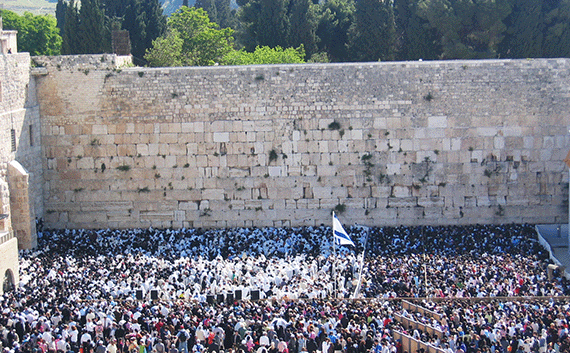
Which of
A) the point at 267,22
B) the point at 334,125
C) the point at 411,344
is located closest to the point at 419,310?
the point at 411,344

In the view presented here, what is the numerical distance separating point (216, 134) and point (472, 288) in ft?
33.1

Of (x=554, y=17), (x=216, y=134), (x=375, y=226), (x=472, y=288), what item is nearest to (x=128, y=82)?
(x=216, y=134)

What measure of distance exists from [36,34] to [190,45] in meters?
19.4

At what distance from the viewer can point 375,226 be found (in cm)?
2950

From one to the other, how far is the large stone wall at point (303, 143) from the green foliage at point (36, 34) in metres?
26.6

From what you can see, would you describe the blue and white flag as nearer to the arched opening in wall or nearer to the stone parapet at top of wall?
the arched opening in wall

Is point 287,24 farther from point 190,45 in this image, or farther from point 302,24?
point 190,45

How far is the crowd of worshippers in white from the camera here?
63.1ft

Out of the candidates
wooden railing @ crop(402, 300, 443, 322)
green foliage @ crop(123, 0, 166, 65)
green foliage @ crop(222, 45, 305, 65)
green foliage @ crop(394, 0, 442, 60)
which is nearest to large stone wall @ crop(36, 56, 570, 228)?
wooden railing @ crop(402, 300, 443, 322)

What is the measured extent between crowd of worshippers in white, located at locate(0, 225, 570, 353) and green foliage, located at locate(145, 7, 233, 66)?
9519 mm

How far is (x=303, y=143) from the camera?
2927 cm

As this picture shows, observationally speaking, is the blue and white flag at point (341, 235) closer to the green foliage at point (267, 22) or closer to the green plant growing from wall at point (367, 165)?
the green plant growing from wall at point (367, 165)

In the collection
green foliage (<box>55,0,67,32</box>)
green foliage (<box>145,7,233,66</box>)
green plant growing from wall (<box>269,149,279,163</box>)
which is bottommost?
green plant growing from wall (<box>269,149,279,163</box>)

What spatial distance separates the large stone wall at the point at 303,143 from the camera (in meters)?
29.1
